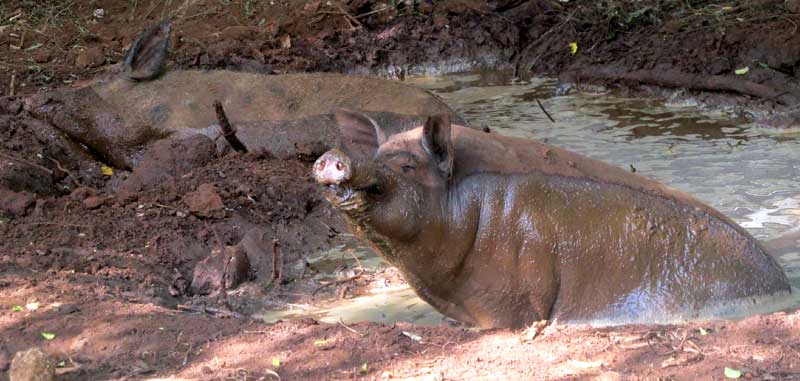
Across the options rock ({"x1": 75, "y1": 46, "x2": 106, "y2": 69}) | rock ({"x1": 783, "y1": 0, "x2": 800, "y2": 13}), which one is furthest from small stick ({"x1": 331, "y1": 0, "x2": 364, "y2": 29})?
rock ({"x1": 783, "y1": 0, "x2": 800, "y2": 13})

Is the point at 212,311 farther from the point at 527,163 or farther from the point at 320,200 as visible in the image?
the point at 320,200

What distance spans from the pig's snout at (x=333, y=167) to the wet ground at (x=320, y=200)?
0.83m

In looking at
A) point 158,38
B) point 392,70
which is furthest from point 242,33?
point 158,38

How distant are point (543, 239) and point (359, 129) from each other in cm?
111

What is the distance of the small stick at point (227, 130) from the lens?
8.33 metres

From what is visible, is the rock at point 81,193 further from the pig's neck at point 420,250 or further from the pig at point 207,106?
the pig's neck at point 420,250

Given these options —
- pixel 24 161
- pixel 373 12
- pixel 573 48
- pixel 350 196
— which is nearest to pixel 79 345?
pixel 350 196

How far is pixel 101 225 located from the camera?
23.4ft

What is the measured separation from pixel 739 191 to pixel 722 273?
2.97 metres

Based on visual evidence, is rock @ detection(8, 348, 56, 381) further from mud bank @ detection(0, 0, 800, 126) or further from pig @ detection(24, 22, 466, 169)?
mud bank @ detection(0, 0, 800, 126)

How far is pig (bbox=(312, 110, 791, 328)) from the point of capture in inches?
187

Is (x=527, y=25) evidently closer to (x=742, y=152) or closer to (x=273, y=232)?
(x=742, y=152)

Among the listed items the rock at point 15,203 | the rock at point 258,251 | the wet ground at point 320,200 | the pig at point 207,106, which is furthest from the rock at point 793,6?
the rock at point 15,203

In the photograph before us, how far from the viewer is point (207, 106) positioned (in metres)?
9.54
